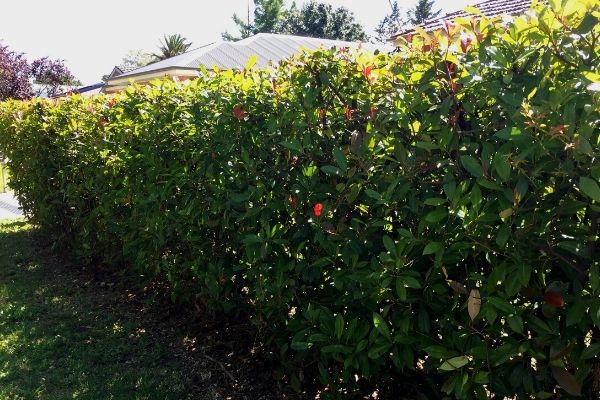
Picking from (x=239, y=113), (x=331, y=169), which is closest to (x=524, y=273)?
(x=331, y=169)

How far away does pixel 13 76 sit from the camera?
74.0 ft

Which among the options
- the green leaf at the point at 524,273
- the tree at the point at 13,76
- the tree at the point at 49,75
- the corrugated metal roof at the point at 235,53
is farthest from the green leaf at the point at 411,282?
the tree at the point at 49,75

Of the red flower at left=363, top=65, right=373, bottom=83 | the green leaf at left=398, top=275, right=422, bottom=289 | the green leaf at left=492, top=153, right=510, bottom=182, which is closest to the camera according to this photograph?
the green leaf at left=492, top=153, right=510, bottom=182

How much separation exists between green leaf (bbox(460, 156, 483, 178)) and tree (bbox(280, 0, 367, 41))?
186ft

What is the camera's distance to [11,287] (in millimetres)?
5871

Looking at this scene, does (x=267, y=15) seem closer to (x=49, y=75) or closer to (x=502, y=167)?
(x=49, y=75)

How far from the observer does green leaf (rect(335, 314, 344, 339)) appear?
2.51 metres

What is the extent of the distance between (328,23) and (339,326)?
58.2m

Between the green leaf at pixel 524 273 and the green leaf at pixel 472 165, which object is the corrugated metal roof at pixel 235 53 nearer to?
the green leaf at pixel 472 165

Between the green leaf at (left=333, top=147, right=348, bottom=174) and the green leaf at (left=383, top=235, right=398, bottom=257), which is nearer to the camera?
the green leaf at (left=383, top=235, right=398, bottom=257)

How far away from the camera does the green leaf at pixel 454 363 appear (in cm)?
201

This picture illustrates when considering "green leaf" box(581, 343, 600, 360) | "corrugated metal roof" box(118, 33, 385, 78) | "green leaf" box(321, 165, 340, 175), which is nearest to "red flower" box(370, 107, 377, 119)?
"green leaf" box(321, 165, 340, 175)

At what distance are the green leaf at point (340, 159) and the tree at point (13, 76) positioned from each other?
73.4 feet

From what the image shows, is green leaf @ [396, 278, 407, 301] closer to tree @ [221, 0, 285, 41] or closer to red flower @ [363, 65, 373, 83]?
red flower @ [363, 65, 373, 83]
